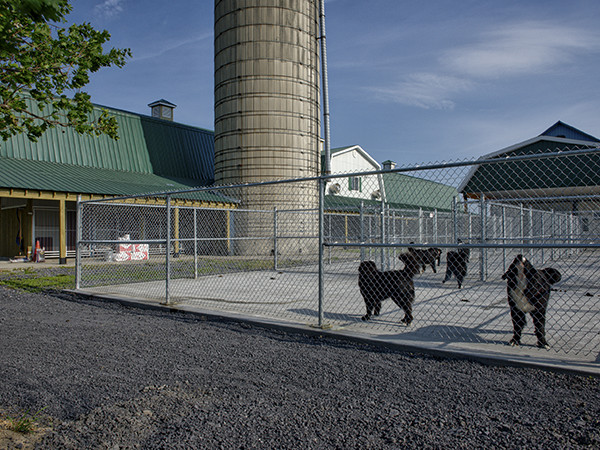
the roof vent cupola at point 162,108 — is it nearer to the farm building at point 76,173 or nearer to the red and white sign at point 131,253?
the farm building at point 76,173

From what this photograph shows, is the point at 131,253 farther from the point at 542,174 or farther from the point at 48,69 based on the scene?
the point at 542,174

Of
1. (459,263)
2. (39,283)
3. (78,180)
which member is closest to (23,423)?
(459,263)

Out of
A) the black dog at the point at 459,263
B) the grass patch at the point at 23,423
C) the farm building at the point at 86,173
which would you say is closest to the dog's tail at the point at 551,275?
the grass patch at the point at 23,423

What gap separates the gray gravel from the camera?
2668mm

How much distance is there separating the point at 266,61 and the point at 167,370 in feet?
61.4

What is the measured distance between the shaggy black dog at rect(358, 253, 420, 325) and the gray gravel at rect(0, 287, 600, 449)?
1075mm

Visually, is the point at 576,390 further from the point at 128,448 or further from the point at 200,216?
the point at 200,216

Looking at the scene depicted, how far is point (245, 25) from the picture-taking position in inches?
808

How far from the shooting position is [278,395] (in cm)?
334

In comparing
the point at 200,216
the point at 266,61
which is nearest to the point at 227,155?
the point at 200,216

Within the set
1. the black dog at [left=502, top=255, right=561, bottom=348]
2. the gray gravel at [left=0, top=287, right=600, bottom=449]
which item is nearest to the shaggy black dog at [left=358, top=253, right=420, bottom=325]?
the gray gravel at [left=0, top=287, right=600, bottom=449]

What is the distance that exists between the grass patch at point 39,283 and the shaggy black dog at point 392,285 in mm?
6707

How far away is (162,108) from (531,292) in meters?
28.3

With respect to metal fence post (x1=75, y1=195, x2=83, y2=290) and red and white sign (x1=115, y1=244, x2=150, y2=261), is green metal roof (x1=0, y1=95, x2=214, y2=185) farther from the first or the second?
metal fence post (x1=75, y1=195, x2=83, y2=290)
